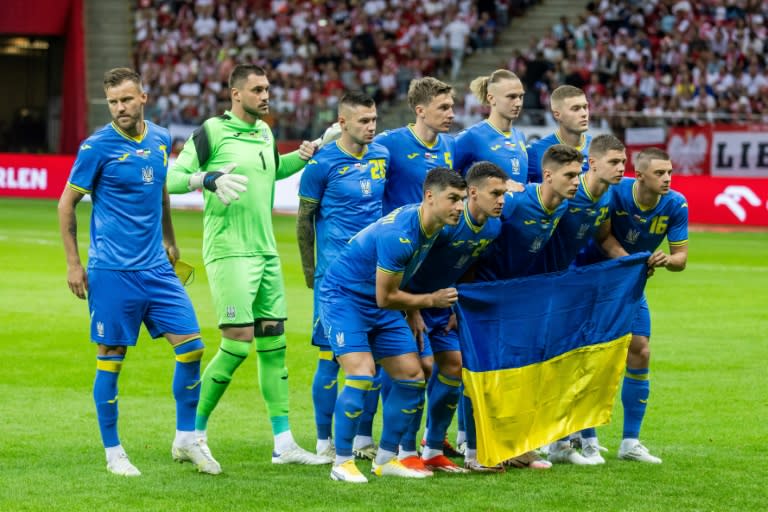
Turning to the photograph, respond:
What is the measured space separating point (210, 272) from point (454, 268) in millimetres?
1636

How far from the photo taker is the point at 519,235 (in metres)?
8.33

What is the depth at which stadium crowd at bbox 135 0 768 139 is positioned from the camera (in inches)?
1131

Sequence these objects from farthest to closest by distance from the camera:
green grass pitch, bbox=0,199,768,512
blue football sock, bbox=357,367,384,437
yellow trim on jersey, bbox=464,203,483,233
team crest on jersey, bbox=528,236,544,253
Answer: blue football sock, bbox=357,367,384,437
team crest on jersey, bbox=528,236,544,253
yellow trim on jersey, bbox=464,203,483,233
green grass pitch, bbox=0,199,768,512

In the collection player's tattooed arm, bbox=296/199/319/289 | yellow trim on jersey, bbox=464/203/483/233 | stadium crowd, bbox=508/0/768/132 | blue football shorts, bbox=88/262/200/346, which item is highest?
stadium crowd, bbox=508/0/768/132

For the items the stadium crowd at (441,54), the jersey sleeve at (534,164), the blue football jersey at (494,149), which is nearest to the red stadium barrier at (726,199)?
the stadium crowd at (441,54)

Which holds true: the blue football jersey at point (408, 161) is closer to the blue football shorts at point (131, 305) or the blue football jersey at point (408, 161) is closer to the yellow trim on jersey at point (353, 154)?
the yellow trim on jersey at point (353, 154)

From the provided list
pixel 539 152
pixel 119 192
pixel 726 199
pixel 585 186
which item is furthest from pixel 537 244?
pixel 726 199

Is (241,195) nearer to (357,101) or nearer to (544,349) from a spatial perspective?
(357,101)

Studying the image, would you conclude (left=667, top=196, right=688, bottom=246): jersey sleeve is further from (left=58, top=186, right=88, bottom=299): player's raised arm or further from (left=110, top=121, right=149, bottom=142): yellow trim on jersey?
(left=58, top=186, right=88, bottom=299): player's raised arm

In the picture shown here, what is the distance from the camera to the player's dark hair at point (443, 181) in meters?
7.54

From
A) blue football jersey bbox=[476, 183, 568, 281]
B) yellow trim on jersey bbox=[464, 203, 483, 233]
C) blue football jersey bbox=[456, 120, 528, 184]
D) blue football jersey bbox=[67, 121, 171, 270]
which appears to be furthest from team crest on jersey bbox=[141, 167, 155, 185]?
blue football jersey bbox=[456, 120, 528, 184]

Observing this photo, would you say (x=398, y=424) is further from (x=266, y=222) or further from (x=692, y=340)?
(x=692, y=340)

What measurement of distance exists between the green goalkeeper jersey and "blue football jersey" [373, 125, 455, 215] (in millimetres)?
884

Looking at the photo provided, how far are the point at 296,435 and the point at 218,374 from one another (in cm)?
119
